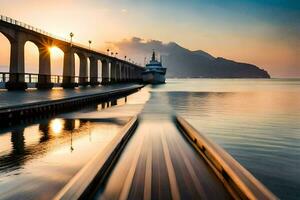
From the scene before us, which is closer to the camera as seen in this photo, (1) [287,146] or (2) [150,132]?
(2) [150,132]

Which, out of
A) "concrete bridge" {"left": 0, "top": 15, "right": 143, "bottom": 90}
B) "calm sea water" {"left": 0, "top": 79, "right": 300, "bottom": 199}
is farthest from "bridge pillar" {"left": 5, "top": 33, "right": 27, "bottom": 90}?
"calm sea water" {"left": 0, "top": 79, "right": 300, "bottom": 199}

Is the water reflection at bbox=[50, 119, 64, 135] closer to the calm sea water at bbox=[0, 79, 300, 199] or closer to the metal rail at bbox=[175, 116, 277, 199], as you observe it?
the calm sea water at bbox=[0, 79, 300, 199]

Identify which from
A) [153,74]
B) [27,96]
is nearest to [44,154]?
[27,96]

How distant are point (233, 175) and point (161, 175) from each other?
2.04 m

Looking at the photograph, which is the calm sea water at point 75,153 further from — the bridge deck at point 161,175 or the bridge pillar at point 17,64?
the bridge pillar at point 17,64

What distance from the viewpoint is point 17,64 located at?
188ft

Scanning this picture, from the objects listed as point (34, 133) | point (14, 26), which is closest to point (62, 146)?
point (34, 133)

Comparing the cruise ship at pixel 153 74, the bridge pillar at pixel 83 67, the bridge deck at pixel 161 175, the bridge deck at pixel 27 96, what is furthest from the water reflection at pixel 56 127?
the cruise ship at pixel 153 74

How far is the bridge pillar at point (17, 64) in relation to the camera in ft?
180

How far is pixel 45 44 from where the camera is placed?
2773 inches

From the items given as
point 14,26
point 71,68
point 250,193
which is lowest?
point 250,193

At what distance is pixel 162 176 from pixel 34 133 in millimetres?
12109

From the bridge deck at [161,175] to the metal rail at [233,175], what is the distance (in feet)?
0.74

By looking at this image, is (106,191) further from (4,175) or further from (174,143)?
(174,143)
